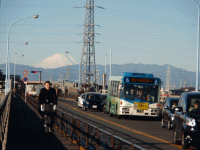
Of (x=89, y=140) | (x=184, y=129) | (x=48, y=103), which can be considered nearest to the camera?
(x=89, y=140)

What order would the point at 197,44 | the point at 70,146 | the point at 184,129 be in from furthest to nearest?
the point at 197,44 < the point at 70,146 < the point at 184,129

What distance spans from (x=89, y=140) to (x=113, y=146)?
8.90 feet

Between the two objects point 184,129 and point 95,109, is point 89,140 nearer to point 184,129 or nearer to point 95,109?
point 184,129

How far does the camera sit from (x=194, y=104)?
14.5 m

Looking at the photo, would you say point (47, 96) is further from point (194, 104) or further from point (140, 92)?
point (140, 92)

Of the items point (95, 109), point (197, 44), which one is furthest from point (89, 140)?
point (95, 109)

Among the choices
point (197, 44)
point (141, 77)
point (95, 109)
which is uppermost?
point (197, 44)

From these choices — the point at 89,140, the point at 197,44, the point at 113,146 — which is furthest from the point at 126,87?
the point at 113,146

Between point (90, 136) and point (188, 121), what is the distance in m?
3.48

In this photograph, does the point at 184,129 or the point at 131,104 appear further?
the point at 131,104

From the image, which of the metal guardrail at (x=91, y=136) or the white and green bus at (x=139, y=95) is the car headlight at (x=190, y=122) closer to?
the metal guardrail at (x=91, y=136)

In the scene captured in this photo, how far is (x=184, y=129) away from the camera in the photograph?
537 inches

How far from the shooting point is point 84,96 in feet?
140

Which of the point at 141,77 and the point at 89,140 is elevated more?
the point at 141,77
